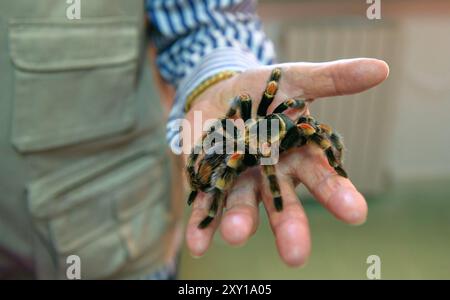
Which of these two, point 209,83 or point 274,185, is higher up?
point 209,83

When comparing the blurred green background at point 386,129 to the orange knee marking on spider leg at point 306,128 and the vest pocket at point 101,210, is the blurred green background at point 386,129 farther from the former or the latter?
the orange knee marking on spider leg at point 306,128

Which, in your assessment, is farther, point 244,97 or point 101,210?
point 101,210

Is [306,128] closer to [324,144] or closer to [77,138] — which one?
[324,144]

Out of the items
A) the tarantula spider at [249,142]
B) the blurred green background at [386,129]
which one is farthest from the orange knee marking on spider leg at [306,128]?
the blurred green background at [386,129]

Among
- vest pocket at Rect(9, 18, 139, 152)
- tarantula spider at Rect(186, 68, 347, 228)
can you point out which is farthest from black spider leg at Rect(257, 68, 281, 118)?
vest pocket at Rect(9, 18, 139, 152)

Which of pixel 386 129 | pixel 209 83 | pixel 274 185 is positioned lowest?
pixel 274 185

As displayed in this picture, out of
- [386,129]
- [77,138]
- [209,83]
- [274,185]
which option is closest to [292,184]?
[274,185]
